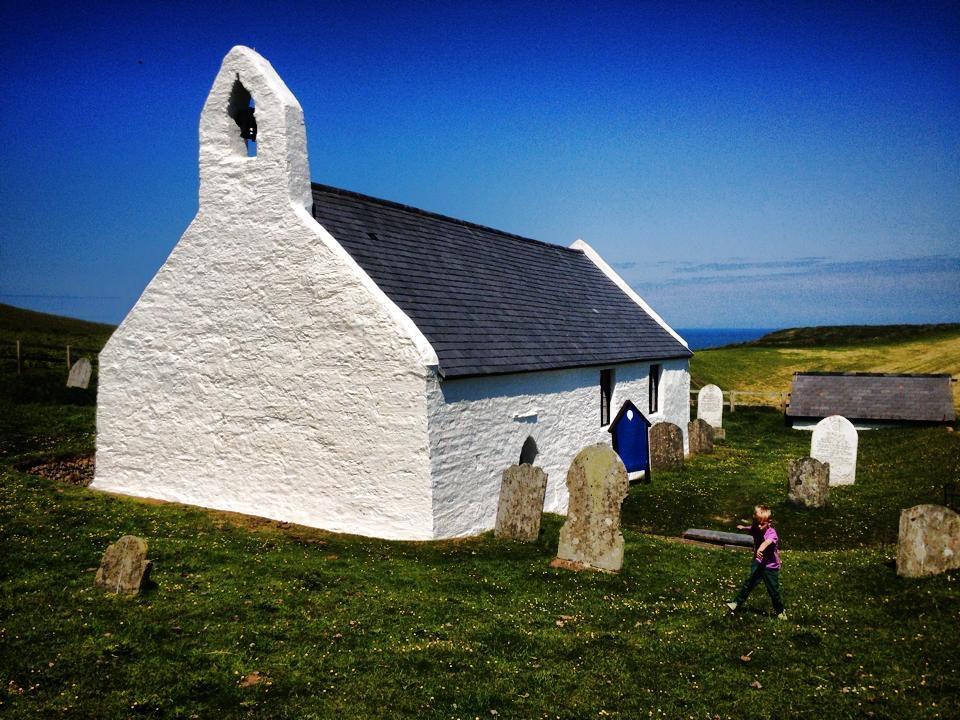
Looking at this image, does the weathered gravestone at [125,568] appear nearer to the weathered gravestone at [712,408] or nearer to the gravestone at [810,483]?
the gravestone at [810,483]

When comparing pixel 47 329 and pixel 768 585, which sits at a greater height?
pixel 47 329

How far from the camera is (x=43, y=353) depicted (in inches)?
1346

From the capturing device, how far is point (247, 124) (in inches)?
625

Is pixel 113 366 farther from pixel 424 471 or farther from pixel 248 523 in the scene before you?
pixel 424 471

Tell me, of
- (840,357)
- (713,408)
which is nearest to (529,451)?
(713,408)

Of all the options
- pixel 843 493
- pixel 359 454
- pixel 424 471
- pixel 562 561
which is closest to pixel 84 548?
pixel 359 454

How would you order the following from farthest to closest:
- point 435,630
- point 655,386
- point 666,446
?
1. point 655,386
2. point 666,446
3. point 435,630

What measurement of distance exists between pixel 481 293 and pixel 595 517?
27.8 ft

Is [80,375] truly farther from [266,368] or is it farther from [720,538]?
[720,538]

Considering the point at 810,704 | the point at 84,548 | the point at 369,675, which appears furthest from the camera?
the point at 84,548

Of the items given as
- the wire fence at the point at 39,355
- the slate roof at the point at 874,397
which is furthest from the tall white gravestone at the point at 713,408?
the wire fence at the point at 39,355

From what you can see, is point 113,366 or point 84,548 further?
point 113,366

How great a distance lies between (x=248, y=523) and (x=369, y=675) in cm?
763

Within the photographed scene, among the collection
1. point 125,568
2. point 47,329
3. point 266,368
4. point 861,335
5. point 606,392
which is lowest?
point 125,568
